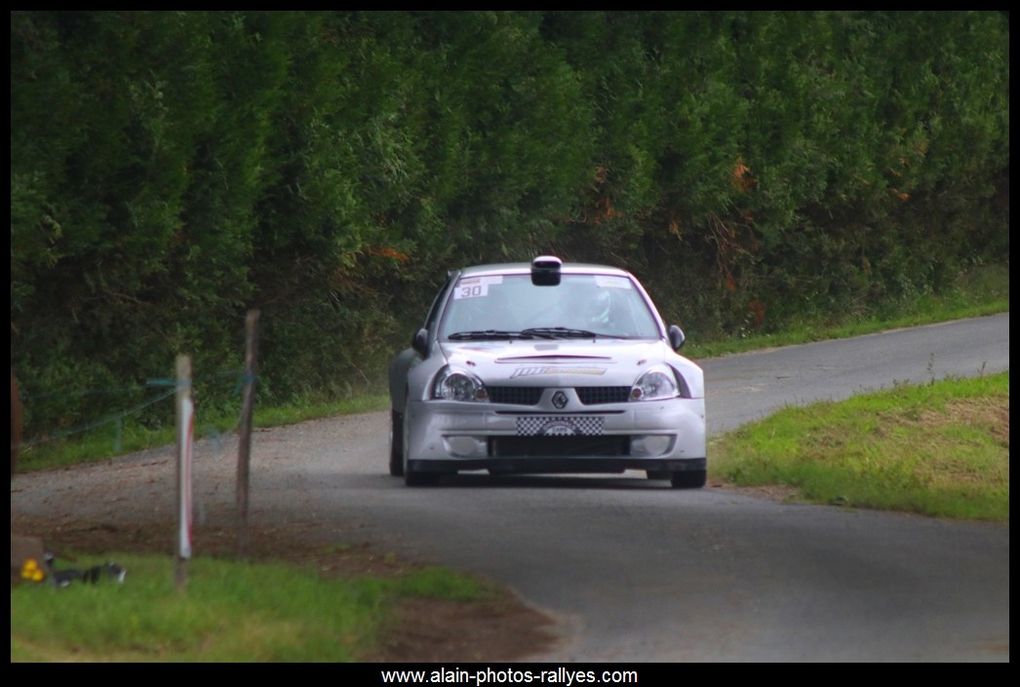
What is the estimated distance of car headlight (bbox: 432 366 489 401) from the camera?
1461 centimetres

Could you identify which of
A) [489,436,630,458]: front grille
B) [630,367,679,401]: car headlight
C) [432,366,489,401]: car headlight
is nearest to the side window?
[432,366,489,401]: car headlight

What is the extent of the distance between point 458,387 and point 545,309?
136 centimetres

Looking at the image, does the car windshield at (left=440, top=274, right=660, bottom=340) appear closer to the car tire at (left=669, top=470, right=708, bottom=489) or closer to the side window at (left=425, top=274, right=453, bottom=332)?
the side window at (left=425, top=274, right=453, bottom=332)

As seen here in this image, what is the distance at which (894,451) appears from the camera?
1866 cm

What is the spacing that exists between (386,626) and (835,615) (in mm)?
2113

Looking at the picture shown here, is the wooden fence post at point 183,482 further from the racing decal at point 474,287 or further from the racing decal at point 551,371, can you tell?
the racing decal at point 474,287

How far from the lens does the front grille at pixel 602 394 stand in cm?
1459

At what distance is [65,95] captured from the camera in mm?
19188

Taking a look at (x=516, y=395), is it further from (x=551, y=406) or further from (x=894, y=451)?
(x=894, y=451)

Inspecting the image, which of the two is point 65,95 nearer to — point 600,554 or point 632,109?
point 600,554

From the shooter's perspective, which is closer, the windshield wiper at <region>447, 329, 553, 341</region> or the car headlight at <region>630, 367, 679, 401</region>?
the car headlight at <region>630, 367, 679, 401</region>

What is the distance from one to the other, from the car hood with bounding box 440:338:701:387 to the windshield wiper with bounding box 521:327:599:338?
0.61ft

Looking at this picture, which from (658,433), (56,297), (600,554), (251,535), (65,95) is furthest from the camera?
(56,297)
